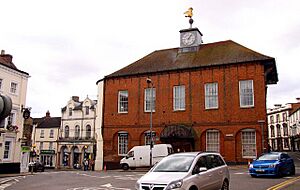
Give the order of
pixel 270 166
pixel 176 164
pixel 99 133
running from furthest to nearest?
pixel 99 133
pixel 270 166
pixel 176 164

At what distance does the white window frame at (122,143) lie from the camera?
3606 cm

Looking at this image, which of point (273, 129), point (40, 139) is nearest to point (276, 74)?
point (40, 139)

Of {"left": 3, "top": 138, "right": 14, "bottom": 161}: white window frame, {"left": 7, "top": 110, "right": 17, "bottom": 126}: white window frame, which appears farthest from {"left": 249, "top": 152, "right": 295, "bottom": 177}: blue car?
{"left": 7, "top": 110, "right": 17, "bottom": 126}: white window frame

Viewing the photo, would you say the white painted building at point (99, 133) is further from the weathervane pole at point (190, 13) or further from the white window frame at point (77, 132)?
the white window frame at point (77, 132)

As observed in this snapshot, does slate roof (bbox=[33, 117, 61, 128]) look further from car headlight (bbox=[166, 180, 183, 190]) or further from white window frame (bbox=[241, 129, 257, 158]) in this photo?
car headlight (bbox=[166, 180, 183, 190])

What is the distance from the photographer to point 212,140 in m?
31.6

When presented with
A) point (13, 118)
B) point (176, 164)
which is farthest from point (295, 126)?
point (176, 164)

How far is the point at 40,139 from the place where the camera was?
6103 centimetres

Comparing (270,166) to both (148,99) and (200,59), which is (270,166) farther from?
(148,99)

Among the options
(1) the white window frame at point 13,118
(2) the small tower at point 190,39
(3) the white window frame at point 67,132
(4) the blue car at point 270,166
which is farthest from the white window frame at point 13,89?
(3) the white window frame at point 67,132

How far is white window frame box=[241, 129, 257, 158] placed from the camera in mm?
29795

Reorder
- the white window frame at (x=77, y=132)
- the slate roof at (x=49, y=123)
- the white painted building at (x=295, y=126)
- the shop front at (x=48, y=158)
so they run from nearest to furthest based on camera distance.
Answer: the white window frame at (x=77, y=132) < the shop front at (x=48, y=158) < the slate roof at (x=49, y=123) < the white painted building at (x=295, y=126)

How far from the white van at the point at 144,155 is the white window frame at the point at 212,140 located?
4.46 metres

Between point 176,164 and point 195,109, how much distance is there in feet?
74.7
